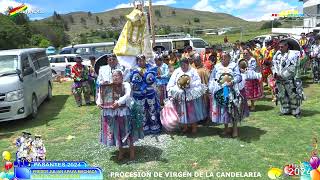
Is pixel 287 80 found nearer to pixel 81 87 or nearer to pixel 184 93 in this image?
pixel 184 93

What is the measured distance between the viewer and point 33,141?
592 cm

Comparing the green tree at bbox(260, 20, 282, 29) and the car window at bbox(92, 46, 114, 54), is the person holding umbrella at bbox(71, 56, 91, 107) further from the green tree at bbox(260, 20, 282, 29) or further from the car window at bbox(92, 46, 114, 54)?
the green tree at bbox(260, 20, 282, 29)

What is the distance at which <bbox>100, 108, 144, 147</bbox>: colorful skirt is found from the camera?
22.5 ft

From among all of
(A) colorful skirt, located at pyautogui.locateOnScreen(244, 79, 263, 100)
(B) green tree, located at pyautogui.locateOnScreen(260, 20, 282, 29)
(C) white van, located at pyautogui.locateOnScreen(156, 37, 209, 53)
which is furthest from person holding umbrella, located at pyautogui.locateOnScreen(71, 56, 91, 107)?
(B) green tree, located at pyautogui.locateOnScreen(260, 20, 282, 29)

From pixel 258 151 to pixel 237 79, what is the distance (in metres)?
1.48

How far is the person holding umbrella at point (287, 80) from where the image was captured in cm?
930

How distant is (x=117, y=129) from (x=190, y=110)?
2.04 meters

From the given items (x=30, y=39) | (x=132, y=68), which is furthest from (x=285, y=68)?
(x=30, y=39)

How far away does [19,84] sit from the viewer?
10305 millimetres

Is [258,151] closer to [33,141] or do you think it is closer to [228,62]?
[228,62]

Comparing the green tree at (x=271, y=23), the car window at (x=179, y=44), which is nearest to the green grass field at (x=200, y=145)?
the car window at (x=179, y=44)

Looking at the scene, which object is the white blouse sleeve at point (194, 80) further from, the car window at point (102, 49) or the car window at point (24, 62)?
the car window at point (102, 49)

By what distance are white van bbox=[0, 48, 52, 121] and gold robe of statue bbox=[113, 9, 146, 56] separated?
2.93 metres

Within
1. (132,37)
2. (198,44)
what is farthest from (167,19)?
(132,37)
